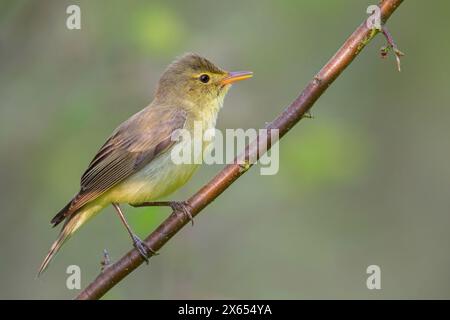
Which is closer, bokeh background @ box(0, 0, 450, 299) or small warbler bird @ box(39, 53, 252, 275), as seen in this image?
small warbler bird @ box(39, 53, 252, 275)

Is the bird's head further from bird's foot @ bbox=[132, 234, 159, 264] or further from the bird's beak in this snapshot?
bird's foot @ bbox=[132, 234, 159, 264]

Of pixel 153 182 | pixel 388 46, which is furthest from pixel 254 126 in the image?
pixel 388 46

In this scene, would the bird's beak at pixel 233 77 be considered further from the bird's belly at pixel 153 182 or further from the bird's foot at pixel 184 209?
the bird's foot at pixel 184 209

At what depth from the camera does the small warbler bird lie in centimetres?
586

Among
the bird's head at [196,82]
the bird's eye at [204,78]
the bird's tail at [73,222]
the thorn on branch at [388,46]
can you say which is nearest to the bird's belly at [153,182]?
the bird's tail at [73,222]

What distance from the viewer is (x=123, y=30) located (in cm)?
741

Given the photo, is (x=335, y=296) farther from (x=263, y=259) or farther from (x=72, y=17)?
(x=72, y=17)

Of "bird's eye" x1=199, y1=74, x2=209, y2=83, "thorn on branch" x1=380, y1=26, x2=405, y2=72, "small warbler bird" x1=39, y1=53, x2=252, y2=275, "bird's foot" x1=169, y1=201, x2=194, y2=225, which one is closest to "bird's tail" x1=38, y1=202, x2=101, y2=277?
"small warbler bird" x1=39, y1=53, x2=252, y2=275

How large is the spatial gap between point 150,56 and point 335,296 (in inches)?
143

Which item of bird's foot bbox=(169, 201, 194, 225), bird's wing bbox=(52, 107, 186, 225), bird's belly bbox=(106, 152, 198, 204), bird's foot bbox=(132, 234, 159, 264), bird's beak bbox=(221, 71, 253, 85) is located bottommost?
bird's foot bbox=(132, 234, 159, 264)

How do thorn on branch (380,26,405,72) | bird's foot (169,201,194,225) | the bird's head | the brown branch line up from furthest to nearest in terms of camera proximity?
the bird's head → bird's foot (169,201,194,225) → the brown branch → thorn on branch (380,26,405,72)

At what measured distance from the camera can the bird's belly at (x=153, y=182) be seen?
5.81 m

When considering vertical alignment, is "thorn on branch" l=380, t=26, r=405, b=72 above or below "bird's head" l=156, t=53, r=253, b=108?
below

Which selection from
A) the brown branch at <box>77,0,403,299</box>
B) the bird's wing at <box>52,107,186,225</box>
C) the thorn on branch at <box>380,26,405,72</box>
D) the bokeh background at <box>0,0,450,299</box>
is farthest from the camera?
the bokeh background at <box>0,0,450,299</box>
